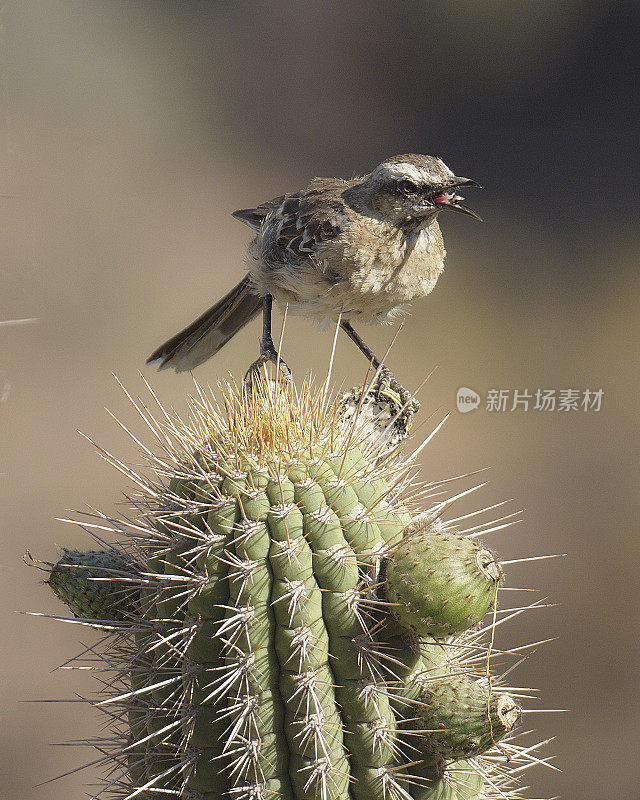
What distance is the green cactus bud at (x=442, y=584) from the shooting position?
692mm

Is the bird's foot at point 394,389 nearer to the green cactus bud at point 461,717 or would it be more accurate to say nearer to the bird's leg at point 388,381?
the bird's leg at point 388,381

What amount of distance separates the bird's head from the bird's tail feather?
0.32 m

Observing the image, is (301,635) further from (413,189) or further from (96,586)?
(413,189)

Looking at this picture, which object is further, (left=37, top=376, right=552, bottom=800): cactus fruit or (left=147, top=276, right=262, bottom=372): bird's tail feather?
(left=147, top=276, right=262, bottom=372): bird's tail feather

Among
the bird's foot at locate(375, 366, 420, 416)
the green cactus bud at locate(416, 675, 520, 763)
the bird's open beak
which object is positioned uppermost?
the bird's open beak

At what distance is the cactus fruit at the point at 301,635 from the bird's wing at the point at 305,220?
0.68 metres

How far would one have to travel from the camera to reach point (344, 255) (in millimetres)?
1420

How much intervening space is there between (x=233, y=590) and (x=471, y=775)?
1.12 feet

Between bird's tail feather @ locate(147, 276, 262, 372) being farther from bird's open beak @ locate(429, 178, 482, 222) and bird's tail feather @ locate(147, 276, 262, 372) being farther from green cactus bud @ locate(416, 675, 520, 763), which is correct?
green cactus bud @ locate(416, 675, 520, 763)

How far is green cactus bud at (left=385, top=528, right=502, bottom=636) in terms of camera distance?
0.69m

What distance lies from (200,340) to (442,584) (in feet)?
3.05

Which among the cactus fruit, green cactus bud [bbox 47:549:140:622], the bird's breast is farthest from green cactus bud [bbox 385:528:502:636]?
the bird's breast

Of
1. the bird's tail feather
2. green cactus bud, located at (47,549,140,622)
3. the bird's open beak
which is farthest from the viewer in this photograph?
the bird's tail feather

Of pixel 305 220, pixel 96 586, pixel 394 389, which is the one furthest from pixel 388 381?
pixel 96 586
